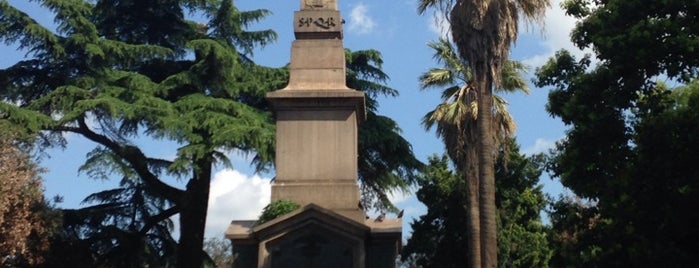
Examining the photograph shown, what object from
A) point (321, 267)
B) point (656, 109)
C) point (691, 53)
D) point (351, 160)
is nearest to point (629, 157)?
point (656, 109)

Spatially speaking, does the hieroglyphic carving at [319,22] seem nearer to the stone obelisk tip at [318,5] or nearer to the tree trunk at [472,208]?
the stone obelisk tip at [318,5]

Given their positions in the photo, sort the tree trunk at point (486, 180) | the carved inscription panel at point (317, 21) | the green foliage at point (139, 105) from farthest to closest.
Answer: the green foliage at point (139, 105)
the tree trunk at point (486, 180)
the carved inscription panel at point (317, 21)

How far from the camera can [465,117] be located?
25797mm

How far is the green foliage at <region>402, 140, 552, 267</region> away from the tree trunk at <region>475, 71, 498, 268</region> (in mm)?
10768

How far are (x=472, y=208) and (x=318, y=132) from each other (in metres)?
10.3

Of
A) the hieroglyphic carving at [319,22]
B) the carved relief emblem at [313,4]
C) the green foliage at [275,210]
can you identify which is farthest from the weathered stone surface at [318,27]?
the green foliage at [275,210]

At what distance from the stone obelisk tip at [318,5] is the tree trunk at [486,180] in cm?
497

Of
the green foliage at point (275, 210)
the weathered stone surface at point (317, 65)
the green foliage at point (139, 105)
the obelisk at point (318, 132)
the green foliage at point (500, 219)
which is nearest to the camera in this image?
the green foliage at point (275, 210)

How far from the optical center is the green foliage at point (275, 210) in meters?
14.8

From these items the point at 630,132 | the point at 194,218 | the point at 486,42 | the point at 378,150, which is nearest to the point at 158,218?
the point at 194,218

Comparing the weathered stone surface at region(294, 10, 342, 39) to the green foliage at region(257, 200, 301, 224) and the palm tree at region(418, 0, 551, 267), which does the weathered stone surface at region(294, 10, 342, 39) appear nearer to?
the green foliage at region(257, 200, 301, 224)

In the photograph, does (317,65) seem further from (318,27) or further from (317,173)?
(317,173)

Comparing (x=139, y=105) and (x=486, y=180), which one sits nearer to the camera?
(x=486, y=180)

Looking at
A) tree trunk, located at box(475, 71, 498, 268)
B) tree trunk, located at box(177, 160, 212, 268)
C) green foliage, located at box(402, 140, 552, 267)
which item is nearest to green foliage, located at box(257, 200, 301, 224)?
tree trunk, located at box(475, 71, 498, 268)
